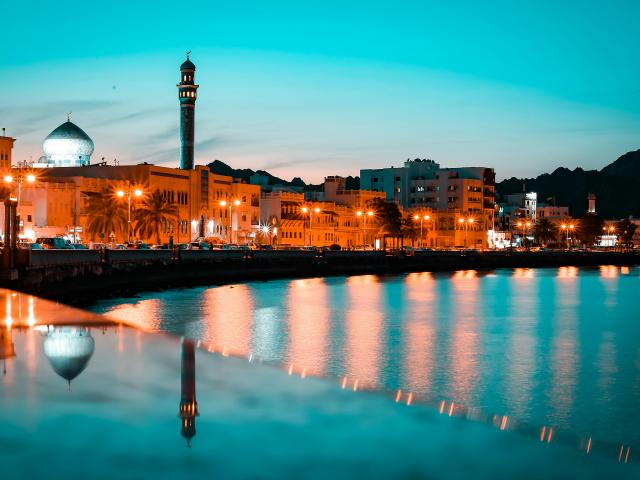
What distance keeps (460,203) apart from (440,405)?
157 metres

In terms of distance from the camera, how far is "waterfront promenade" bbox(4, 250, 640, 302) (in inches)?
1699

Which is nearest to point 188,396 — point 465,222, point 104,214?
point 104,214

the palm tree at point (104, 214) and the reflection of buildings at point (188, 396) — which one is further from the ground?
the palm tree at point (104, 214)

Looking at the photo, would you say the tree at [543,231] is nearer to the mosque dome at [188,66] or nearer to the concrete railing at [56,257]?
the mosque dome at [188,66]

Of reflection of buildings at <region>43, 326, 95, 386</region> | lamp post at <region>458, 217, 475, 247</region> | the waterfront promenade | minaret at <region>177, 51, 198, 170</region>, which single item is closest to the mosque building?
minaret at <region>177, 51, 198, 170</region>

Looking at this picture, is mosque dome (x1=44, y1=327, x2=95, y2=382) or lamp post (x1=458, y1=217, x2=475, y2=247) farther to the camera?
lamp post (x1=458, y1=217, x2=475, y2=247)

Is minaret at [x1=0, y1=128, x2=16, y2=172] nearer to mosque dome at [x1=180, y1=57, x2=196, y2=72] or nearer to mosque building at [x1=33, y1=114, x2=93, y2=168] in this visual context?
mosque building at [x1=33, y1=114, x2=93, y2=168]

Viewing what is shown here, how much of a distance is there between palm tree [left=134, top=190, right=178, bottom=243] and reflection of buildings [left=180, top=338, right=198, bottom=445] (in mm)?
76854

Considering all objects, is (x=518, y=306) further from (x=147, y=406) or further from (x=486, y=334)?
(x=147, y=406)

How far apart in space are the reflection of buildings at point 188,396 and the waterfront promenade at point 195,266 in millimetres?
22789

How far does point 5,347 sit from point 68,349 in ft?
3.41

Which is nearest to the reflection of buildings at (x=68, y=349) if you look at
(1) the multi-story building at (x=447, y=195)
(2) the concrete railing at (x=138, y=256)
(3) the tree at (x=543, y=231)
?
(2) the concrete railing at (x=138, y=256)

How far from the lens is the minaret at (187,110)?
115188 mm

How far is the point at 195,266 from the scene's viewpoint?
70.2 m
